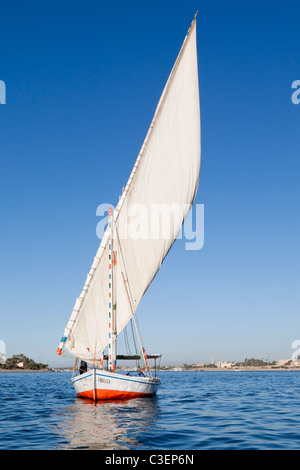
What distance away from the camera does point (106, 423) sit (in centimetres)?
1756

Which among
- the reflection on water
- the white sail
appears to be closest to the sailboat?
the white sail

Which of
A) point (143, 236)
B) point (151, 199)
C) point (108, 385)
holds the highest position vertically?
point (151, 199)

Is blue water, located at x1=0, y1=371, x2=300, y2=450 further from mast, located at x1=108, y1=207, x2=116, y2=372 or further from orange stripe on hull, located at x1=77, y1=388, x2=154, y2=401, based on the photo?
mast, located at x1=108, y1=207, x2=116, y2=372

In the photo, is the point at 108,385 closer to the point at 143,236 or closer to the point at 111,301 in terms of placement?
the point at 111,301

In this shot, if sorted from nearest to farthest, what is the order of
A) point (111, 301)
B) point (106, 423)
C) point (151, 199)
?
point (106, 423) < point (111, 301) < point (151, 199)

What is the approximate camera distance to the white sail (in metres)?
27.1

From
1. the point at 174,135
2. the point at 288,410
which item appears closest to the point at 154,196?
the point at 174,135

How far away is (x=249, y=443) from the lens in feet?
45.3

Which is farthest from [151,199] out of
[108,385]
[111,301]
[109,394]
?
[109,394]

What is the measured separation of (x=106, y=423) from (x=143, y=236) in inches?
498

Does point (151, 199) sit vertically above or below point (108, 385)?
above
